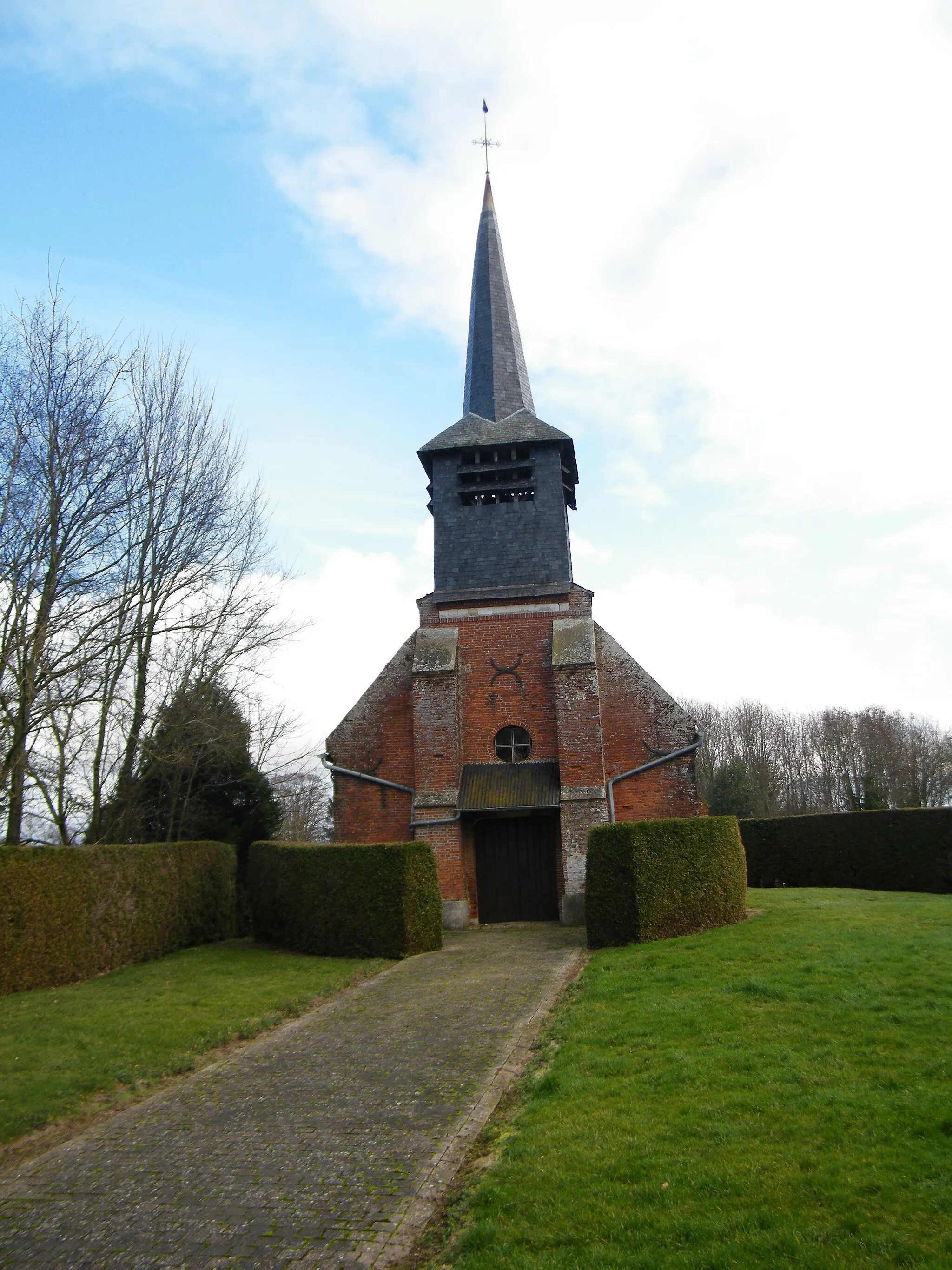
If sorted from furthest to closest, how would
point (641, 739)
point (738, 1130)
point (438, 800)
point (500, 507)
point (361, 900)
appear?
point (500, 507), point (641, 739), point (438, 800), point (361, 900), point (738, 1130)

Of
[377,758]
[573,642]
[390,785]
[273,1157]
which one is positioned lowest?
[273,1157]

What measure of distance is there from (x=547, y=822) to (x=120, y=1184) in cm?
1256

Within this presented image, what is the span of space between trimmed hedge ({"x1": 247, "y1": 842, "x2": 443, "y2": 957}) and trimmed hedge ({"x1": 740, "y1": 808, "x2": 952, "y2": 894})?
10.4m

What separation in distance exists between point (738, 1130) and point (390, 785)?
12.7m

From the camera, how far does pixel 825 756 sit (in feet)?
168

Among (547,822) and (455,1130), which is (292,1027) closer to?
(455,1130)

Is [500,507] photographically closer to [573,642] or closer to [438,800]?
[573,642]

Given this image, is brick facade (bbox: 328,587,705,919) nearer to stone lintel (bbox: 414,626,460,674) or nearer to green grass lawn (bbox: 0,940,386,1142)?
stone lintel (bbox: 414,626,460,674)

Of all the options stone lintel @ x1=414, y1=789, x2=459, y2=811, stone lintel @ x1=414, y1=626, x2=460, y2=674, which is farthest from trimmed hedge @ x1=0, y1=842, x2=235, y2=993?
stone lintel @ x1=414, y1=626, x2=460, y2=674

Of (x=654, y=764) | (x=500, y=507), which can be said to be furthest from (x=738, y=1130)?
(x=500, y=507)

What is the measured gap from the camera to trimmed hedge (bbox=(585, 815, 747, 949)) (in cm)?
1183

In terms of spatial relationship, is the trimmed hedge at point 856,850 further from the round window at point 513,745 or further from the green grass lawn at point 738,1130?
the green grass lawn at point 738,1130

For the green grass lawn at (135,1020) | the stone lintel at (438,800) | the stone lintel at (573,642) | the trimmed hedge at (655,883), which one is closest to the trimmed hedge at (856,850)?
the stone lintel at (573,642)

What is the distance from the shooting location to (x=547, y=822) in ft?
55.2
